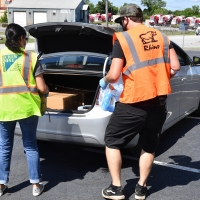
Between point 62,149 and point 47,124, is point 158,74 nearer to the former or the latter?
point 47,124

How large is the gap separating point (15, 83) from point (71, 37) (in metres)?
1.68

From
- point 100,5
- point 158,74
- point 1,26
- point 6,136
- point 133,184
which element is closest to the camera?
point 158,74

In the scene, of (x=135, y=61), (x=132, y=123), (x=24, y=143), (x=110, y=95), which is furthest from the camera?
(x=110, y=95)

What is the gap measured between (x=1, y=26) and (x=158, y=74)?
188 ft

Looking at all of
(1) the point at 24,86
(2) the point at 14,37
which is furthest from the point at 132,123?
(2) the point at 14,37

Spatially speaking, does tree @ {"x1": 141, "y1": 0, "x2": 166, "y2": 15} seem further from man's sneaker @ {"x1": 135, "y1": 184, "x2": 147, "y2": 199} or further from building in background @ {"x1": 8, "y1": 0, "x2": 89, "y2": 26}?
man's sneaker @ {"x1": 135, "y1": 184, "x2": 147, "y2": 199}

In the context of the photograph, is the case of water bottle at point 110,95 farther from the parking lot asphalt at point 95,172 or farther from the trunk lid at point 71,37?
the parking lot asphalt at point 95,172

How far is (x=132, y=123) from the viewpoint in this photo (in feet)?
12.2

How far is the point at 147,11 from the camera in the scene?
133 metres

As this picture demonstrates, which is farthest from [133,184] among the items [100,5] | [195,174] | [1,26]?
[100,5]

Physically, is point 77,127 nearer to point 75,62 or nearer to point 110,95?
point 110,95

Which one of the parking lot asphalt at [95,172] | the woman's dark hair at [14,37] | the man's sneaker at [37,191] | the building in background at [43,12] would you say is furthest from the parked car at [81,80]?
the building in background at [43,12]

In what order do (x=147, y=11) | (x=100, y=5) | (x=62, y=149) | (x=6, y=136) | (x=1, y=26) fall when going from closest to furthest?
1. (x=6, y=136)
2. (x=62, y=149)
3. (x=1, y=26)
4. (x=100, y=5)
5. (x=147, y=11)

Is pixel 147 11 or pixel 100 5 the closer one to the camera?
pixel 100 5
